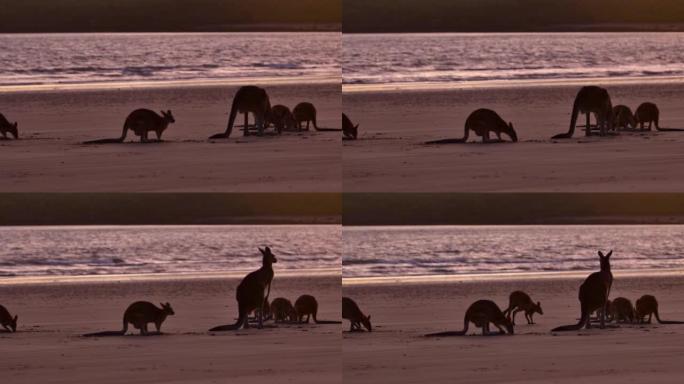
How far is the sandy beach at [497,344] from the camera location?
11.8 meters

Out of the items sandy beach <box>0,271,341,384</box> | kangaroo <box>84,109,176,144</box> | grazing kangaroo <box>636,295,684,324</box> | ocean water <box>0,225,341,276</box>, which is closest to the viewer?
sandy beach <box>0,271,341,384</box>

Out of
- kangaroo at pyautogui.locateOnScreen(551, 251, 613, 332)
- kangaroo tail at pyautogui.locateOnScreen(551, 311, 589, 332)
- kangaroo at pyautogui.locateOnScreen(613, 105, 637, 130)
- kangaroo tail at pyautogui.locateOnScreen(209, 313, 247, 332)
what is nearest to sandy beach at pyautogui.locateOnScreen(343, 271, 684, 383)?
kangaroo tail at pyautogui.locateOnScreen(551, 311, 589, 332)

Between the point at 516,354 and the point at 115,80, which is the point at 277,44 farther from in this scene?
the point at 516,354

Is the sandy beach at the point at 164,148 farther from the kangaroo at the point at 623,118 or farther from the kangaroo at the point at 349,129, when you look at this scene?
the kangaroo at the point at 623,118

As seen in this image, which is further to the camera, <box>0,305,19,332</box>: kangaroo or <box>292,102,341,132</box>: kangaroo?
<box>292,102,341,132</box>: kangaroo

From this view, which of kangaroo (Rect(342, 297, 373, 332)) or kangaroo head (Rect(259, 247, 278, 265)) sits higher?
kangaroo head (Rect(259, 247, 278, 265))

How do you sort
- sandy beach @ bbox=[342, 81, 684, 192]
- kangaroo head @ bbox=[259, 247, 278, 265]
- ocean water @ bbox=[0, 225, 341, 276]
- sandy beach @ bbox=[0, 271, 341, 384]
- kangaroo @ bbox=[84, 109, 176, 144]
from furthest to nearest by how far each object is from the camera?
ocean water @ bbox=[0, 225, 341, 276] < kangaroo @ bbox=[84, 109, 176, 144] < kangaroo head @ bbox=[259, 247, 278, 265] < sandy beach @ bbox=[342, 81, 684, 192] < sandy beach @ bbox=[0, 271, 341, 384]

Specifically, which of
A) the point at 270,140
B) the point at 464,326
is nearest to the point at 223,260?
the point at 270,140

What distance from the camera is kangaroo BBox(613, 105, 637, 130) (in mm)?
12406

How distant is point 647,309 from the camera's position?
12.4 m

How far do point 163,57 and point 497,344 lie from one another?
2.79 metres

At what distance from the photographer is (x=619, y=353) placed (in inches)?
470

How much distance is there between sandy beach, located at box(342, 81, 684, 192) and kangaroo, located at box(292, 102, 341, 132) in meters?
0.21

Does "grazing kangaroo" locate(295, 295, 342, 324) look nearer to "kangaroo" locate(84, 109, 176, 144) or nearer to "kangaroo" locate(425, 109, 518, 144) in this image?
"kangaroo" locate(425, 109, 518, 144)
